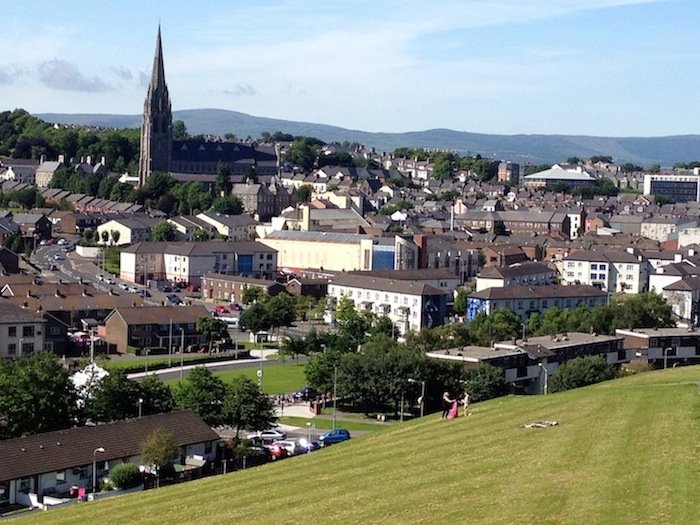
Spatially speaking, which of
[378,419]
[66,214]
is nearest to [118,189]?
[66,214]

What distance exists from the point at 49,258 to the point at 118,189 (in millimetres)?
23102

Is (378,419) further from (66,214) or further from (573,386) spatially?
(66,214)

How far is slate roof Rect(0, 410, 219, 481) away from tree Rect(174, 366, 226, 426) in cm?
129

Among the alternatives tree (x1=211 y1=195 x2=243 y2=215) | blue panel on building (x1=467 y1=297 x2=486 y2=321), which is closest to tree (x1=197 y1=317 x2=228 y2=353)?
blue panel on building (x1=467 y1=297 x2=486 y2=321)

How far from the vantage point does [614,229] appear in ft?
278

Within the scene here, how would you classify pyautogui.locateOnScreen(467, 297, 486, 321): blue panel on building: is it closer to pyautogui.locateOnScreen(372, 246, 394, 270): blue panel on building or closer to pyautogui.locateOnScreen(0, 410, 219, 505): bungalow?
pyautogui.locateOnScreen(372, 246, 394, 270): blue panel on building

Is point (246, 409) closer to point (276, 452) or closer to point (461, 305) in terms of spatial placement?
point (276, 452)

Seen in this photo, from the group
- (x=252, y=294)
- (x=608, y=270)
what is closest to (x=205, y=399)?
(x=252, y=294)

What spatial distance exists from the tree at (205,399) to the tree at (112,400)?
3.96 ft

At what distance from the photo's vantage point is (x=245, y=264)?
196 feet

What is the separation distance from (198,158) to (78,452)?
273ft

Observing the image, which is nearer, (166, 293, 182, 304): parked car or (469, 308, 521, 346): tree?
(469, 308, 521, 346): tree

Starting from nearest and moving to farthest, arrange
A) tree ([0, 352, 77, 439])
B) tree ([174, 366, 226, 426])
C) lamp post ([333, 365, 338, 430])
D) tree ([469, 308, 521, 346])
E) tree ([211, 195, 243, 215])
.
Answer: tree ([0, 352, 77, 439]), tree ([174, 366, 226, 426]), lamp post ([333, 365, 338, 430]), tree ([469, 308, 521, 346]), tree ([211, 195, 243, 215])

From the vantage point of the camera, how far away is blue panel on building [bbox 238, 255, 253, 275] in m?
59.3
